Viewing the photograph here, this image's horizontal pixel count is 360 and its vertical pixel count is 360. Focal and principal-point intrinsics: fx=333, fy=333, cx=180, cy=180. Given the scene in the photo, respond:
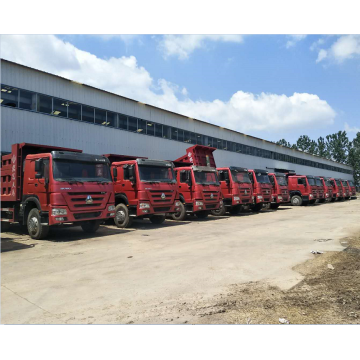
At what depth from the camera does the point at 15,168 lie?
1029cm

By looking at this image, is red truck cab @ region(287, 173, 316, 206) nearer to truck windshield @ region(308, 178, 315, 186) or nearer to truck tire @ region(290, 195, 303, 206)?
truck tire @ region(290, 195, 303, 206)

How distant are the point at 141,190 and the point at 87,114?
8616 millimetres

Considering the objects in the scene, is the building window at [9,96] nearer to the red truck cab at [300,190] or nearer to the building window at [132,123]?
the building window at [132,123]

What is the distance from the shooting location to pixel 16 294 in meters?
4.74

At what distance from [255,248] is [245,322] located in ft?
14.9

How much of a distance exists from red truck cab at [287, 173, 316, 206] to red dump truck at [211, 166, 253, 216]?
10.7 meters

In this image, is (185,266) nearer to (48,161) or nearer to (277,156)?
(48,161)

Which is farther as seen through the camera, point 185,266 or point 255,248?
point 255,248

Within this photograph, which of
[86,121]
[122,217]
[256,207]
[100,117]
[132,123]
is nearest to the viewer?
[122,217]

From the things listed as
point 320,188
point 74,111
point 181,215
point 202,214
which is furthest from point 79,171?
point 320,188

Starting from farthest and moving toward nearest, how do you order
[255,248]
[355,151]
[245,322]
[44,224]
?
1. [355,151]
2. [44,224]
3. [255,248]
4. [245,322]

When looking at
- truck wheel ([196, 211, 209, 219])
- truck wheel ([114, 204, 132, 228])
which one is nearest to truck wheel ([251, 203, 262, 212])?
truck wheel ([196, 211, 209, 219])

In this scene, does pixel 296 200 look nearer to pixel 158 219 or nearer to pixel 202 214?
pixel 202 214

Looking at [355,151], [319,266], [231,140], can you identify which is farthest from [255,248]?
[355,151]
